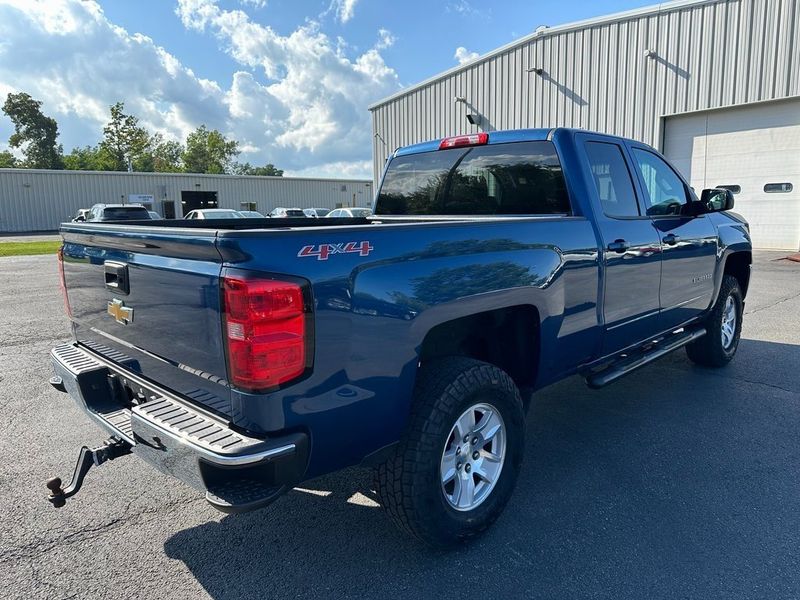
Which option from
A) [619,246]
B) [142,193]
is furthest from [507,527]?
[142,193]

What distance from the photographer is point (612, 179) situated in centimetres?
392

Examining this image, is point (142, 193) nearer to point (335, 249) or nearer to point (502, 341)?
point (502, 341)

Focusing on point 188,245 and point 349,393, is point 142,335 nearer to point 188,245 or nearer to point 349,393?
point 188,245

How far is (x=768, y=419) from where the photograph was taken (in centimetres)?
420

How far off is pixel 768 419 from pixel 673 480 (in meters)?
1.44

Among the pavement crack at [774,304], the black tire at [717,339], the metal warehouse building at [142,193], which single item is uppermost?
the metal warehouse building at [142,193]

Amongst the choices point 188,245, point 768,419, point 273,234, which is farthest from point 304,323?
point 768,419

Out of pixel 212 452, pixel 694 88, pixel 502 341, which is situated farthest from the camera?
pixel 694 88

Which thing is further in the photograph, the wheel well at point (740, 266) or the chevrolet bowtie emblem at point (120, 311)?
the wheel well at point (740, 266)

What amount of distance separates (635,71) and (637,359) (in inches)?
603

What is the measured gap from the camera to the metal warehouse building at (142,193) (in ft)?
125

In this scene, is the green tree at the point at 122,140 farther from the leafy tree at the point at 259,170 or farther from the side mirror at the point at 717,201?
the side mirror at the point at 717,201

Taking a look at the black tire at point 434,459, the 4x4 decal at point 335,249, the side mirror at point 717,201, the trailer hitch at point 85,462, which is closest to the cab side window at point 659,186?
the side mirror at point 717,201

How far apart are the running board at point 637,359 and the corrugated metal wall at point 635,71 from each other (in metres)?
13.1
